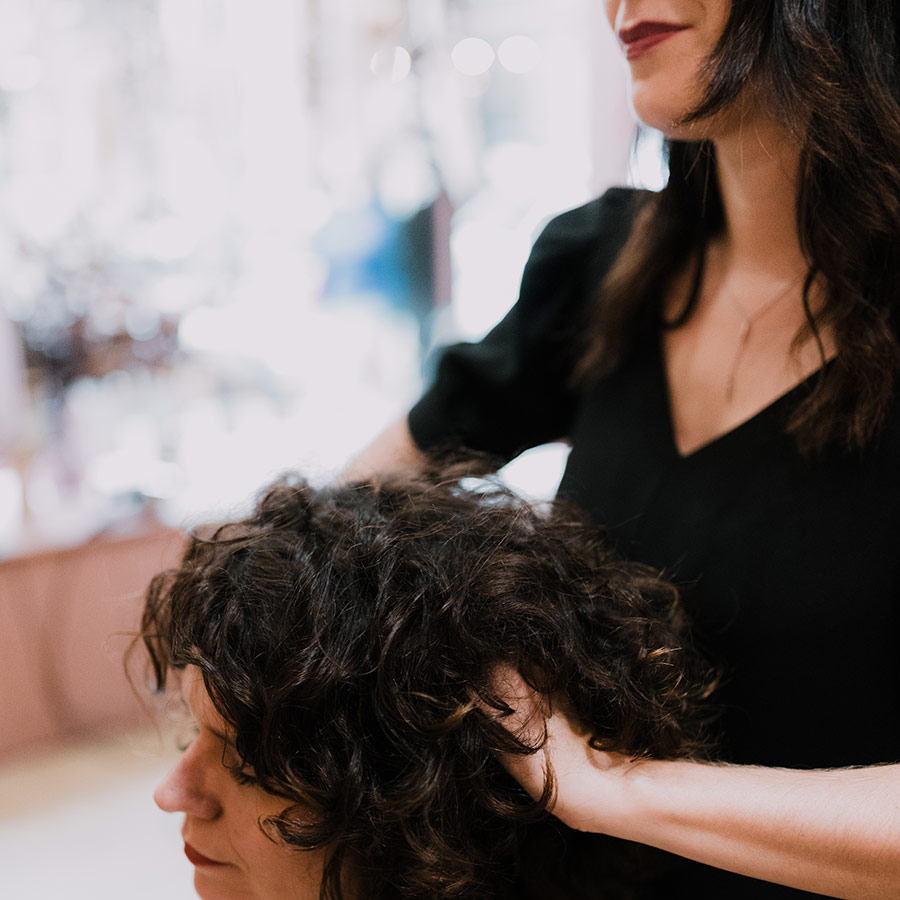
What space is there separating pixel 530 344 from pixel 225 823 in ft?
2.03

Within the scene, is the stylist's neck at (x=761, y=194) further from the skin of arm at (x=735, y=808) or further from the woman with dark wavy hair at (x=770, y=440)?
the skin of arm at (x=735, y=808)

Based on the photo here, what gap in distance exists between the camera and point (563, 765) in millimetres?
691

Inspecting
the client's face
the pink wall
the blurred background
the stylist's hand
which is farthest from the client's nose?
the pink wall

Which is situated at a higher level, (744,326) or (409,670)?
(744,326)

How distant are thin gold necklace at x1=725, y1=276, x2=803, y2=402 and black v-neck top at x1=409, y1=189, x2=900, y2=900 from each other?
65 mm

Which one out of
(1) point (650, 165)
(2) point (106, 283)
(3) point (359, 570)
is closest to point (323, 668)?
(3) point (359, 570)

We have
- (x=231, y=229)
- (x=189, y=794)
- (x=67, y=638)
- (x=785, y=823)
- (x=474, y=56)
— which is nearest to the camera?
(x=785, y=823)

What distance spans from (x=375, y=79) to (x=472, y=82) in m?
0.36

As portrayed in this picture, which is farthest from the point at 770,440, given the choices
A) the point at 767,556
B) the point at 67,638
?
the point at 67,638

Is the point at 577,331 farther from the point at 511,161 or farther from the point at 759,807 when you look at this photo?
the point at 511,161

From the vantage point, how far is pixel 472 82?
11.3 ft

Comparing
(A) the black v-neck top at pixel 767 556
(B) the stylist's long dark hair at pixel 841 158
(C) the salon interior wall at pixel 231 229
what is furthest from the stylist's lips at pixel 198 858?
(C) the salon interior wall at pixel 231 229

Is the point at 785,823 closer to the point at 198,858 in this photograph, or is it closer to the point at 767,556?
the point at 767,556

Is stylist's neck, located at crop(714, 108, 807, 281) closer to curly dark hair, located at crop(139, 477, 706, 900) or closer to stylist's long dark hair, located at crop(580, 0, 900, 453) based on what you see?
stylist's long dark hair, located at crop(580, 0, 900, 453)
